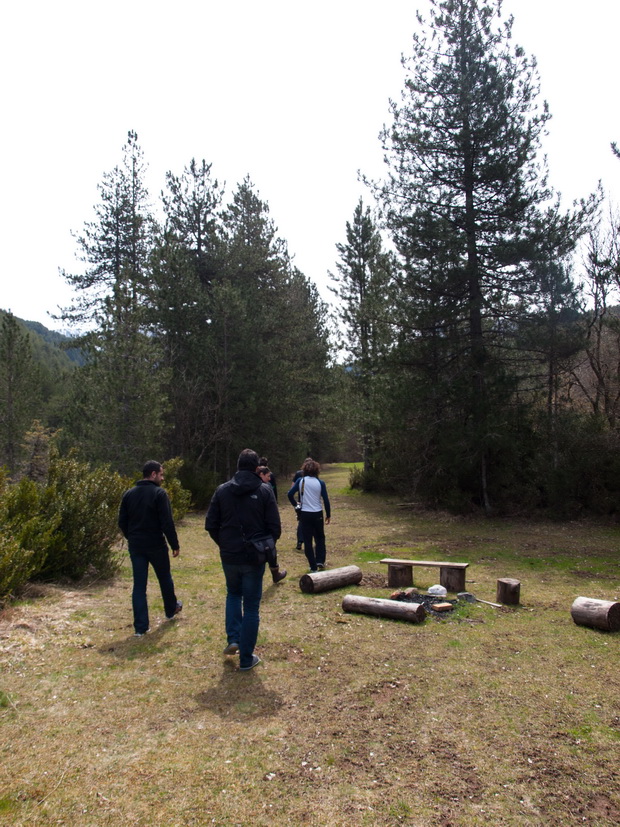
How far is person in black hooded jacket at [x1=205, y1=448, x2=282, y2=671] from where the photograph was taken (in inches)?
191

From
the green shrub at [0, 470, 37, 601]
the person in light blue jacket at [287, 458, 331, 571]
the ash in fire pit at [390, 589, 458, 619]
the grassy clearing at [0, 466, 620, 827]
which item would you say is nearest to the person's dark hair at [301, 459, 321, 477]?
the person in light blue jacket at [287, 458, 331, 571]

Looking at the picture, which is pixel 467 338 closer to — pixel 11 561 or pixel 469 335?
pixel 469 335

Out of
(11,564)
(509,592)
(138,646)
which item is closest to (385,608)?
(509,592)

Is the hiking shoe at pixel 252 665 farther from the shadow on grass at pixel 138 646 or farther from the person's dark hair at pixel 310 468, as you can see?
the person's dark hair at pixel 310 468

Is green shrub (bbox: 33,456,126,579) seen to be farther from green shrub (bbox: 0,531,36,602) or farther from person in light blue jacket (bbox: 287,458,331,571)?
person in light blue jacket (bbox: 287,458,331,571)

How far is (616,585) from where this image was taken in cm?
822

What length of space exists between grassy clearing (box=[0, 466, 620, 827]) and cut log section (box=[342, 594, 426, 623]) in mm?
111

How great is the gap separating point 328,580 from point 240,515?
3.15 meters

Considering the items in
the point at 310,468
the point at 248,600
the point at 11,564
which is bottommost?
the point at 248,600

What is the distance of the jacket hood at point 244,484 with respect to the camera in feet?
16.2

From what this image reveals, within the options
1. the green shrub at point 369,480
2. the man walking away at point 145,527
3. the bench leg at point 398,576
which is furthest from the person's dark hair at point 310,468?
the green shrub at point 369,480

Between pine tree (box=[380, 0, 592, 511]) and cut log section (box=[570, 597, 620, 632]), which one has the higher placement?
pine tree (box=[380, 0, 592, 511])

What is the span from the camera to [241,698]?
430 centimetres

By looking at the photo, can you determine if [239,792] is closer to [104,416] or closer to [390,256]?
[104,416]
